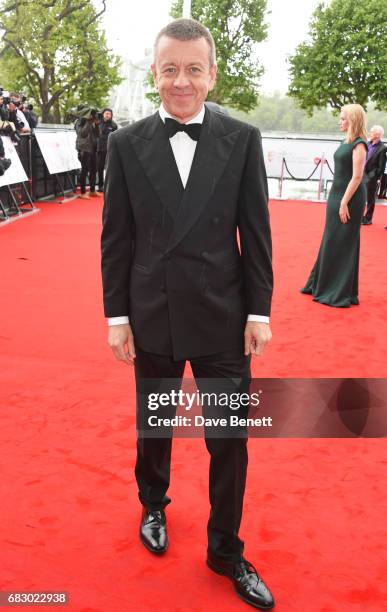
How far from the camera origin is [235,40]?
39031 mm

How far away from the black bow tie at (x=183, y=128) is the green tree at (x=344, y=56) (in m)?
33.9

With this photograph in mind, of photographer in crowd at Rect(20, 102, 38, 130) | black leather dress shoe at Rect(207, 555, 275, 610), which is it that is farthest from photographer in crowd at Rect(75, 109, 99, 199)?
black leather dress shoe at Rect(207, 555, 275, 610)

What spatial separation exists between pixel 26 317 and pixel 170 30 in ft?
12.4

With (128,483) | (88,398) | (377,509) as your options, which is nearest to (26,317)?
(88,398)

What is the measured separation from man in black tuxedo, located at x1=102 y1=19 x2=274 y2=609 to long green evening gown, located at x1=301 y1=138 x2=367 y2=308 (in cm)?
403

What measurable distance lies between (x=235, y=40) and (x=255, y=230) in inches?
1612

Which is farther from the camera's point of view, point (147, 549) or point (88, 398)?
point (88, 398)

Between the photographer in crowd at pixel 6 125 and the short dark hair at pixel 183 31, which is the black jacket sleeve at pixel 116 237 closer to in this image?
the short dark hair at pixel 183 31

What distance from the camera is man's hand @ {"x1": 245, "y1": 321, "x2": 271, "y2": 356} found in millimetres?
2094

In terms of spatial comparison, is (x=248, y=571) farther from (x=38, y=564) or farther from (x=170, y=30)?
(x=170, y=30)

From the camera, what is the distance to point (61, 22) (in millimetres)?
29109

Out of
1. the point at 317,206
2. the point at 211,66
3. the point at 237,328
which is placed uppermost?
the point at 211,66

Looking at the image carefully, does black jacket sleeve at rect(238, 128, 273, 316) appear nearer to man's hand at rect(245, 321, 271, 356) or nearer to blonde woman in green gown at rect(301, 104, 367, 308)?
man's hand at rect(245, 321, 271, 356)

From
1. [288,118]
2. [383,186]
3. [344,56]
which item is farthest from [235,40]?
[288,118]
